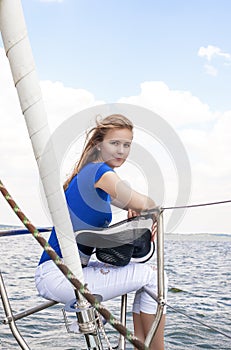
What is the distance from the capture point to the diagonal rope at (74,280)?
4.60ft

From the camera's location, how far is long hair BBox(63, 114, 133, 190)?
2.52 meters

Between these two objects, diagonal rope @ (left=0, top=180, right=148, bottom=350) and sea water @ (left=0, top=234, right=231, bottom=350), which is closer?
diagonal rope @ (left=0, top=180, right=148, bottom=350)

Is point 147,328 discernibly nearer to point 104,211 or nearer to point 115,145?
point 104,211

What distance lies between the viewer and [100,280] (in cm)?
233

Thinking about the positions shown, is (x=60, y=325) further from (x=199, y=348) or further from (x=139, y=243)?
(x=139, y=243)

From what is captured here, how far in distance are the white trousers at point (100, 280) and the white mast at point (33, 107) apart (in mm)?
415

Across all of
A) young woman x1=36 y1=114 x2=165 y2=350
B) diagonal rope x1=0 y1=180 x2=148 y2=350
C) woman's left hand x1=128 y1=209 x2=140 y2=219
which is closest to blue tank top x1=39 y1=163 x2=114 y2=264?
young woman x1=36 y1=114 x2=165 y2=350

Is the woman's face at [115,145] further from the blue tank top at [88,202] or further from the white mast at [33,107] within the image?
the white mast at [33,107]

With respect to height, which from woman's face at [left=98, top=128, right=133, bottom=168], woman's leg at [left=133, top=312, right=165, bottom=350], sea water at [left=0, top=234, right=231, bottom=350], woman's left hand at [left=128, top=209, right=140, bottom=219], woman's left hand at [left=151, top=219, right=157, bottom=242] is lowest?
sea water at [left=0, top=234, right=231, bottom=350]

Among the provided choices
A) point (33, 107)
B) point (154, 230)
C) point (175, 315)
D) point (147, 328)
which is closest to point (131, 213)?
point (154, 230)

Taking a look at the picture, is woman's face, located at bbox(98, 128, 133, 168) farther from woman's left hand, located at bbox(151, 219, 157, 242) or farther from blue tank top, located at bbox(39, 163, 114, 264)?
woman's left hand, located at bbox(151, 219, 157, 242)

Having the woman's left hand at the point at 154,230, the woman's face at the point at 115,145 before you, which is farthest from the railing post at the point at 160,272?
the woman's face at the point at 115,145

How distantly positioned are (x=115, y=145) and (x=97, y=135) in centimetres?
11

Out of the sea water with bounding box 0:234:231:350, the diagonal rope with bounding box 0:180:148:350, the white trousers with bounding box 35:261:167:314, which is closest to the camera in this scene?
the diagonal rope with bounding box 0:180:148:350
